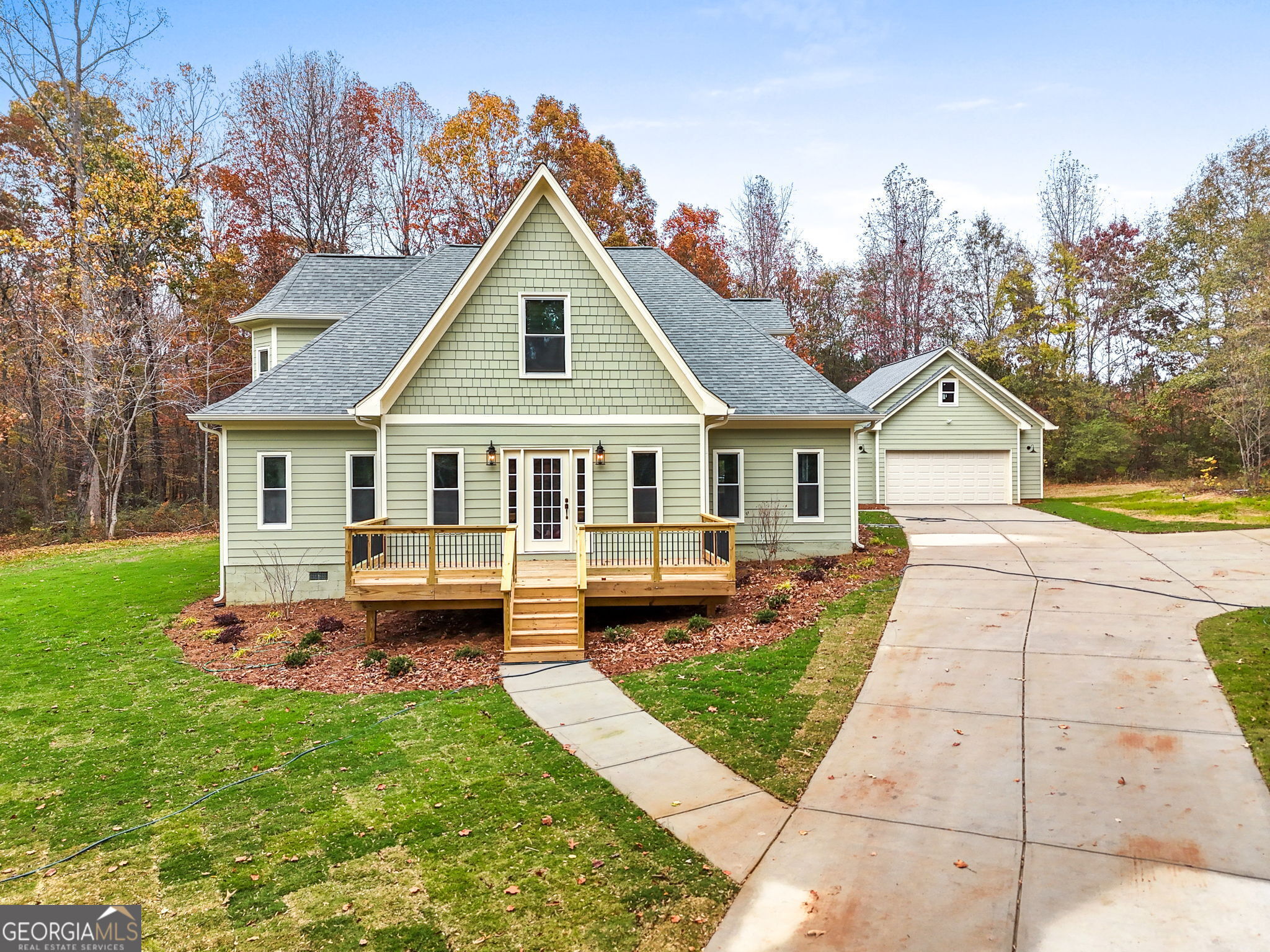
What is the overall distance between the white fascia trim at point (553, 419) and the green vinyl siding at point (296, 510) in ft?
7.30

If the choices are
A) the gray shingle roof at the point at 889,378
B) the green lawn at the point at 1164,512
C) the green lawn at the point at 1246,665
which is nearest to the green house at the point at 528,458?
the green lawn at the point at 1246,665

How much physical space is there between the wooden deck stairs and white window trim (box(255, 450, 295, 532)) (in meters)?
6.07

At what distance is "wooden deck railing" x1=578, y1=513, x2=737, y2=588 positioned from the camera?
36.3ft

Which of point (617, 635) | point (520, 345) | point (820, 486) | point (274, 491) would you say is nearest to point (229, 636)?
point (274, 491)

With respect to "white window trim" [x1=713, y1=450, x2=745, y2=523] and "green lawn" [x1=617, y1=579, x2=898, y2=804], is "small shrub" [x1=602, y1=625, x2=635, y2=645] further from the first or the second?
"white window trim" [x1=713, y1=450, x2=745, y2=523]

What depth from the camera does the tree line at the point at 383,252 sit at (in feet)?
81.4

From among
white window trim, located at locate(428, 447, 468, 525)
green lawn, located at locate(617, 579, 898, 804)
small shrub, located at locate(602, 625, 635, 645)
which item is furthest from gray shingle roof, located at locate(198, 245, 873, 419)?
green lawn, located at locate(617, 579, 898, 804)

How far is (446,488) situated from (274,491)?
403cm

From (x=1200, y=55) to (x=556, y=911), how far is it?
2568cm

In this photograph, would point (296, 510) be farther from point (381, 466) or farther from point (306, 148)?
point (306, 148)

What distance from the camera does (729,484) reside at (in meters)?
15.4

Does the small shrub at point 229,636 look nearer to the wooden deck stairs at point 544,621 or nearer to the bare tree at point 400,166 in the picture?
the wooden deck stairs at point 544,621

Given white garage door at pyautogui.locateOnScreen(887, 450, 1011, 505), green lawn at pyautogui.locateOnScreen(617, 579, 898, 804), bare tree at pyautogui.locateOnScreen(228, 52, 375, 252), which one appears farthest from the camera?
bare tree at pyautogui.locateOnScreen(228, 52, 375, 252)

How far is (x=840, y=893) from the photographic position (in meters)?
4.36
